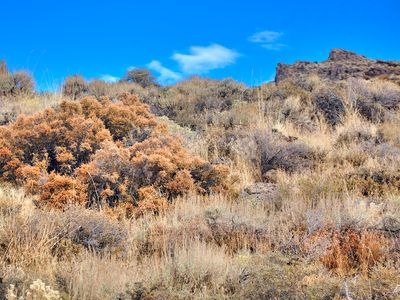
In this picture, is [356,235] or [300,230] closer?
[356,235]

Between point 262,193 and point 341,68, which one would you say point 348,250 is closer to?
point 262,193

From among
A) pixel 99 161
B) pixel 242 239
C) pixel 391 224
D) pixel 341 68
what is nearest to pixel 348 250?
pixel 391 224

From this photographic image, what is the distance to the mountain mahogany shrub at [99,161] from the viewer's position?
7.24 m

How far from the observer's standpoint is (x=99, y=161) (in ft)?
25.2

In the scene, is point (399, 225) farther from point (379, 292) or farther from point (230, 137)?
point (230, 137)

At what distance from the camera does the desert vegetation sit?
163 inches

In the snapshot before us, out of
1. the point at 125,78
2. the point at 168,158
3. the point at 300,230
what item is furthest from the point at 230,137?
the point at 125,78

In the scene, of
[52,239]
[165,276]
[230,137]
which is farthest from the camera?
[230,137]

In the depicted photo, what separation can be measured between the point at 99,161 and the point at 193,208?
6.26 ft

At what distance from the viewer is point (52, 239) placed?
5039mm

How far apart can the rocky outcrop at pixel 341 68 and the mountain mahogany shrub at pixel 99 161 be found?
1432cm

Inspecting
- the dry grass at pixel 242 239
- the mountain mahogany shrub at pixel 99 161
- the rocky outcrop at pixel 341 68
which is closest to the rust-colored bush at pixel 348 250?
the dry grass at pixel 242 239

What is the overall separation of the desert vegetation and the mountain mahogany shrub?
0.08 feet

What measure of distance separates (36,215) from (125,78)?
21.3m
